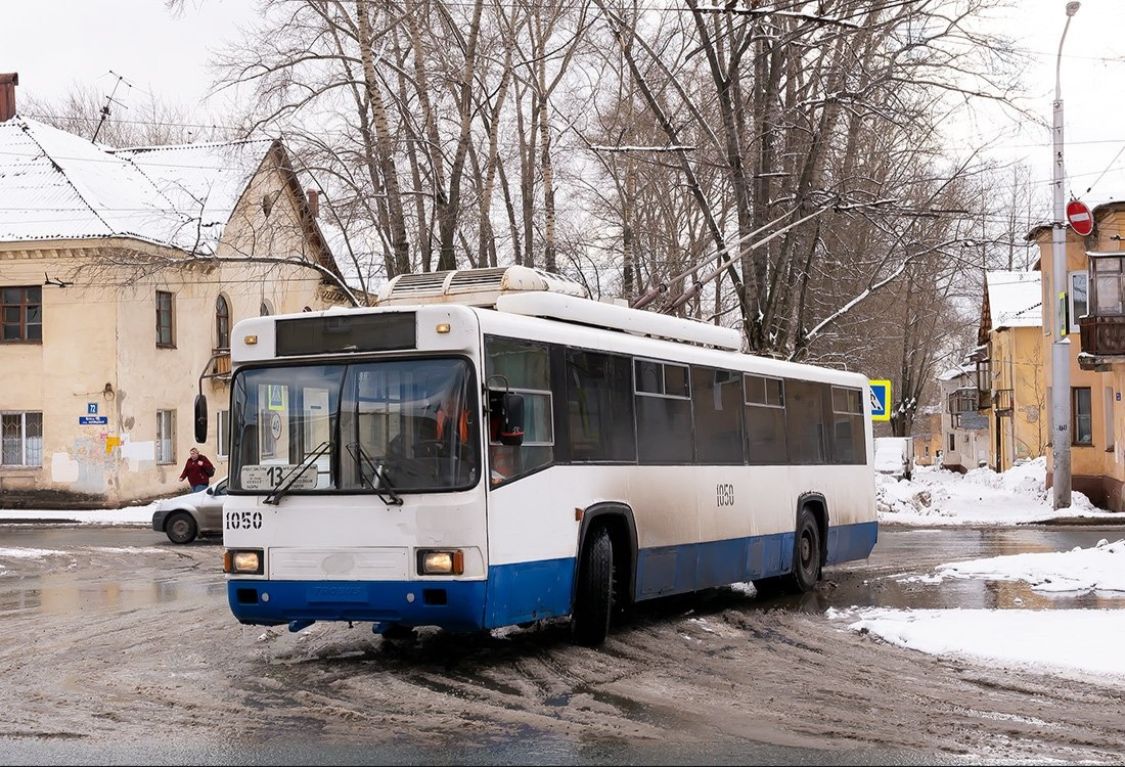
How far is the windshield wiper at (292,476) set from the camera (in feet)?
36.3

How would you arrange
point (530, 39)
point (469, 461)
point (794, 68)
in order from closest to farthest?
point (469, 461) → point (794, 68) → point (530, 39)

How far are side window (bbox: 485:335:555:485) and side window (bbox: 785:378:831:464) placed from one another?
5.57 meters

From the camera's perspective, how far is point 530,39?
38.2m

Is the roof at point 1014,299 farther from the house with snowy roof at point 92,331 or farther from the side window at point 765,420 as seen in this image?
the side window at point 765,420

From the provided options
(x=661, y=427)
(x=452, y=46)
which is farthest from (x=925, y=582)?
(x=452, y=46)

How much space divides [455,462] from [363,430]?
0.75 metres

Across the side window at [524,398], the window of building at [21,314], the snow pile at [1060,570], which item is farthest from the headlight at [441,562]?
the window of building at [21,314]

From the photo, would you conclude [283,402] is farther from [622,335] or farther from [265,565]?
[622,335]

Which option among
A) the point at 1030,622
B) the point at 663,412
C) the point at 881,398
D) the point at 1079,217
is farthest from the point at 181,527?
the point at 1079,217

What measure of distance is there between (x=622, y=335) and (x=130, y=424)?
30.4m

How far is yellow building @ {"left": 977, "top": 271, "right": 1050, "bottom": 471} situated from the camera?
179 feet

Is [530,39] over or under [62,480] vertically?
over

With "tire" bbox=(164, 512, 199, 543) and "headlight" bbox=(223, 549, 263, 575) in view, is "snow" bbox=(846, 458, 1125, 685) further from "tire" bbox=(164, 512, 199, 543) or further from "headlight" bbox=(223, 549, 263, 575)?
"tire" bbox=(164, 512, 199, 543)

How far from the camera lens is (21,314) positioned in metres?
41.7
